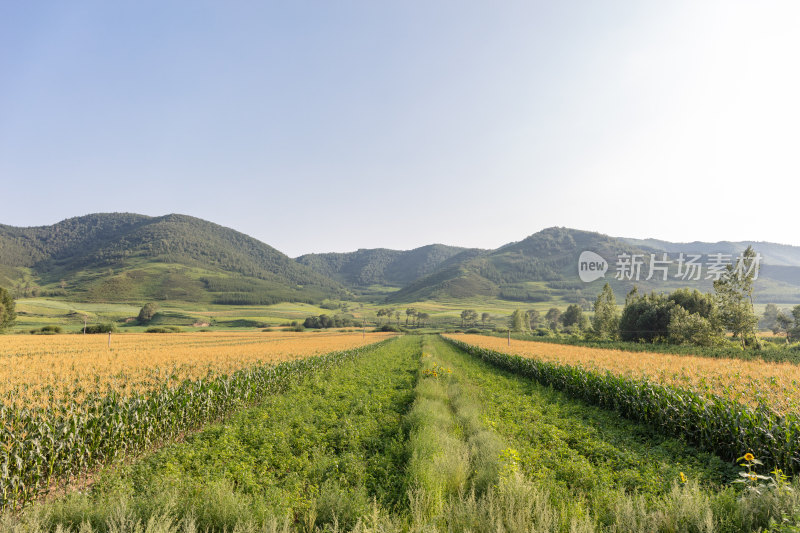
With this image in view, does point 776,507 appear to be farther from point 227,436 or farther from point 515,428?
point 227,436

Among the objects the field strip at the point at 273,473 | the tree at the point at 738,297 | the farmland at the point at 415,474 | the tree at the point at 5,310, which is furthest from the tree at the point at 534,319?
the tree at the point at 5,310

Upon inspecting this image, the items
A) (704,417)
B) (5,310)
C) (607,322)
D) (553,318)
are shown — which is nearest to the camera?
(704,417)

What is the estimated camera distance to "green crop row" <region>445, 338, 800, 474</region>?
344 inches

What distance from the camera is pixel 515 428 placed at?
12445mm

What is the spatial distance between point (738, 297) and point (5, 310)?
452 ft

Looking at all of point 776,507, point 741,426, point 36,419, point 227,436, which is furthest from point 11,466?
point 741,426

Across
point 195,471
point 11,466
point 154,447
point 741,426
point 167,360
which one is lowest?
point 167,360

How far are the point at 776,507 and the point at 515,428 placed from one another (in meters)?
7.92

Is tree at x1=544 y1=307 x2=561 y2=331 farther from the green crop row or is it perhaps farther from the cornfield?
the cornfield

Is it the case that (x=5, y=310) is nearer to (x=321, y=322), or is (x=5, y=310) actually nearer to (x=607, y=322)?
(x=321, y=322)

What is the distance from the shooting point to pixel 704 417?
10.8m

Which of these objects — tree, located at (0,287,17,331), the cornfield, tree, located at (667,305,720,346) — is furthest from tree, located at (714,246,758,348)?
tree, located at (0,287,17,331)

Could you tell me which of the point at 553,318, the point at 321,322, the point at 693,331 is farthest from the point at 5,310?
the point at 553,318

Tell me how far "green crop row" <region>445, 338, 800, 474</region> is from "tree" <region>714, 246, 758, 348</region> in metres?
57.4
